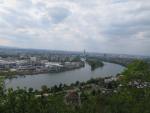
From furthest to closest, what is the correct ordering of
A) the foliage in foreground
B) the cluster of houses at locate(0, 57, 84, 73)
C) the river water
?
the cluster of houses at locate(0, 57, 84, 73) < the river water < the foliage in foreground

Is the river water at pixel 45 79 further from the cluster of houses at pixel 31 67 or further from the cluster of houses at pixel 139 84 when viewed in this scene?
the cluster of houses at pixel 139 84

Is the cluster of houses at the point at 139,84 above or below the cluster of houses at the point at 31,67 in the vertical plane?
above

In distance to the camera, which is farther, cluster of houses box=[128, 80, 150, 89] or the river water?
the river water

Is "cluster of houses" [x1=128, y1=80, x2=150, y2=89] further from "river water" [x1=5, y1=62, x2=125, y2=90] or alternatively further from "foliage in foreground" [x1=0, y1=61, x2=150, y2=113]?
"river water" [x1=5, y1=62, x2=125, y2=90]

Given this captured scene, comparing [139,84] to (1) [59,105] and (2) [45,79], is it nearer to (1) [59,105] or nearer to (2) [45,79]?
(1) [59,105]

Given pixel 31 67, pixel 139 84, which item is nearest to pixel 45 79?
pixel 31 67

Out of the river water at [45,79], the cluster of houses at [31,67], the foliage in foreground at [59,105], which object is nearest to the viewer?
the foliage in foreground at [59,105]

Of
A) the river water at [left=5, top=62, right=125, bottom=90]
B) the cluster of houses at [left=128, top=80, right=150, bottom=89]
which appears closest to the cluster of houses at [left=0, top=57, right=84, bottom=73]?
the river water at [left=5, top=62, right=125, bottom=90]

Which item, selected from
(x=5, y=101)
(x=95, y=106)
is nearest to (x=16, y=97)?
(x=5, y=101)

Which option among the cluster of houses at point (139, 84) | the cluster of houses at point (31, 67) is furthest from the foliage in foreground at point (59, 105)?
the cluster of houses at point (31, 67)

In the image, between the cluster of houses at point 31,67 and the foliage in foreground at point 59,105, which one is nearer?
the foliage in foreground at point 59,105

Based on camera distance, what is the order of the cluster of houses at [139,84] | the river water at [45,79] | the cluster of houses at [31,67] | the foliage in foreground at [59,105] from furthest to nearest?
the cluster of houses at [31,67] < the river water at [45,79] < the cluster of houses at [139,84] < the foliage in foreground at [59,105]
